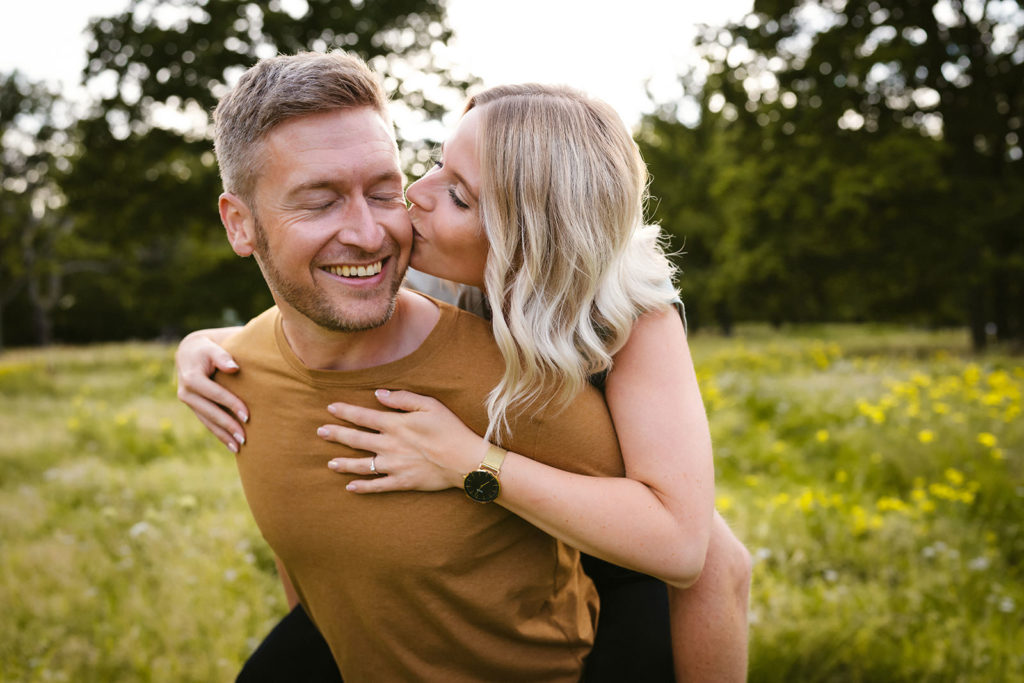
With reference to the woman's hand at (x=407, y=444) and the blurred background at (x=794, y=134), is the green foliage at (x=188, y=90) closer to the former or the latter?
the blurred background at (x=794, y=134)

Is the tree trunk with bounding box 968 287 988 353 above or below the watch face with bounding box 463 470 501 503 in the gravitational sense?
below

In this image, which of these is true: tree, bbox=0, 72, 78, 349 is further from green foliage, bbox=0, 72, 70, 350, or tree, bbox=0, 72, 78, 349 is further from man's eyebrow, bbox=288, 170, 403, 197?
man's eyebrow, bbox=288, 170, 403, 197

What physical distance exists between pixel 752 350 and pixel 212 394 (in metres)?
12.6

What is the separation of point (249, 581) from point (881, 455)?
4657 millimetres

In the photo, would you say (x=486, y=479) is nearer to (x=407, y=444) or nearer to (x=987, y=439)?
(x=407, y=444)

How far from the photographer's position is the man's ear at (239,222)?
216 centimetres

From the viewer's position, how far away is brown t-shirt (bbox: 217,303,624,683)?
1.92m

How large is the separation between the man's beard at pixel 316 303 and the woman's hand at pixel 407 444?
0.22m

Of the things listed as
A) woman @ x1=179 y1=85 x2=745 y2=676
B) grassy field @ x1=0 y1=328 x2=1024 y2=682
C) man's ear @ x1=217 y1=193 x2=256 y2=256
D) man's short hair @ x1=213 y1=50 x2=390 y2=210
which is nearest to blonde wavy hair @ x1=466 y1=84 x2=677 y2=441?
woman @ x1=179 y1=85 x2=745 y2=676

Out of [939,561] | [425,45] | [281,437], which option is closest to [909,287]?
[425,45]

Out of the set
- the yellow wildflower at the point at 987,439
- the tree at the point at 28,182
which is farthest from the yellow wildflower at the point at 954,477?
the tree at the point at 28,182

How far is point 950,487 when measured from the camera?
191 inches

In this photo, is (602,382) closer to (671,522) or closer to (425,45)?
(671,522)

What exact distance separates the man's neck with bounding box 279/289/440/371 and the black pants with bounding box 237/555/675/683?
0.95 m
